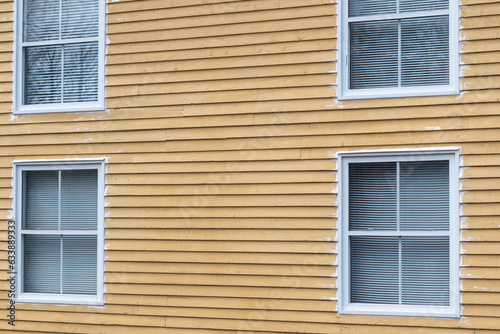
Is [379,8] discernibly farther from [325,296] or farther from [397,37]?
[325,296]

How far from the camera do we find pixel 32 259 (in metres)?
9.80

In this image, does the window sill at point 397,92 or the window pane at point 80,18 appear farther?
the window pane at point 80,18

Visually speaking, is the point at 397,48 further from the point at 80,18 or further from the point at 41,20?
the point at 41,20

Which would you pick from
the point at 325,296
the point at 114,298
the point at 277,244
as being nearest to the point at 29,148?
the point at 114,298

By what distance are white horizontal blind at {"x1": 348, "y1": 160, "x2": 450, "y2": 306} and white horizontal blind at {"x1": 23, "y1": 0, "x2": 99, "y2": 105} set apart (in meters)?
3.36

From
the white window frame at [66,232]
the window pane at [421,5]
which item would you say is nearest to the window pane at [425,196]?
the window pane at [421,5]

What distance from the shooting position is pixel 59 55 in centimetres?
991

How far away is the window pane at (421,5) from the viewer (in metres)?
8.42

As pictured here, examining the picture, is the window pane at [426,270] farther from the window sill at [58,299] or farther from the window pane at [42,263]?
the window pane at [42,263]

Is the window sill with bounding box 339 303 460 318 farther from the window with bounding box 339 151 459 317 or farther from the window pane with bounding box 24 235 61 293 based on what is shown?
the window pane with bounding box 24 235 61 293

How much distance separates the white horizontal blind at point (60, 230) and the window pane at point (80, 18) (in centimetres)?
160

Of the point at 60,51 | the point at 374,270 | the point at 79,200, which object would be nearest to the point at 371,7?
the point at 374,270

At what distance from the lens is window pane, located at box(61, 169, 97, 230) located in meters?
9.59

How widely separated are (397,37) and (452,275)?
8.00ft
